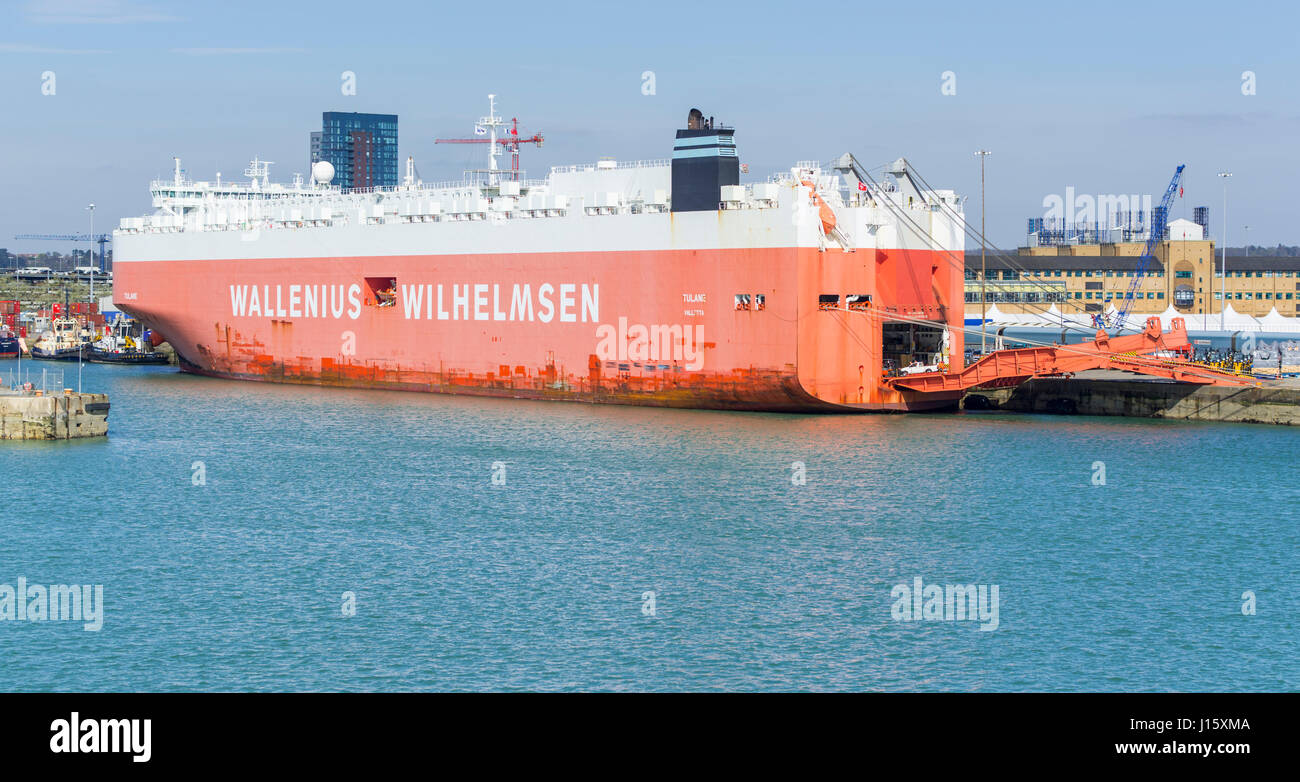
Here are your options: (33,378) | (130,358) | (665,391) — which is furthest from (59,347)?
(665,391)

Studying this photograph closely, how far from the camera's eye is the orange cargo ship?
40.5 meters

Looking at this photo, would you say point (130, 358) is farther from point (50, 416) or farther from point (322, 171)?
point (50, 416)

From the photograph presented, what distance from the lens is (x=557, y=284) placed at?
45.3m

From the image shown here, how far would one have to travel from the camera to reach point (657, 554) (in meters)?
24.0

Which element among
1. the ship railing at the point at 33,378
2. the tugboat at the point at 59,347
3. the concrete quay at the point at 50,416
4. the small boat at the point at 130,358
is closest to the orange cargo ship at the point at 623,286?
the ship railing at the point at 33,378

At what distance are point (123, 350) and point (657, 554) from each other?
58758mm

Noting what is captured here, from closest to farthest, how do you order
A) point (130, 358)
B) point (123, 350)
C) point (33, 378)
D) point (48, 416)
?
point (48, 416) < point (33, 378) < point (130, 358) < point (123, 350)

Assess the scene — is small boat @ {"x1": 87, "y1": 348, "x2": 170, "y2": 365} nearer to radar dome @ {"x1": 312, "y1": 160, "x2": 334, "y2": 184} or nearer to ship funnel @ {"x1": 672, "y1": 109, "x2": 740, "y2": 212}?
radar dome @ {"x1": 312, "y1": 160, "x2": 334, "y2": 184}

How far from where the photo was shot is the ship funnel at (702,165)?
41375 millimetres

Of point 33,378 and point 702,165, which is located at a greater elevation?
point 702,165

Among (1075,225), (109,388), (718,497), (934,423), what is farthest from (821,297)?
(1075,225)

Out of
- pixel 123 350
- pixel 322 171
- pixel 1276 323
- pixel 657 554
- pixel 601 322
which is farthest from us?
pixel 1276 323
